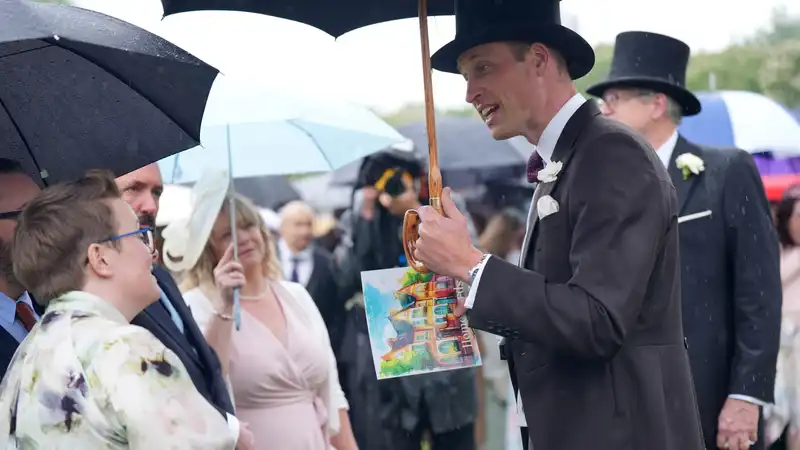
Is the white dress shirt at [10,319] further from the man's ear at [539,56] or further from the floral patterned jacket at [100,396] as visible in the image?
the man's ear at [539,56]

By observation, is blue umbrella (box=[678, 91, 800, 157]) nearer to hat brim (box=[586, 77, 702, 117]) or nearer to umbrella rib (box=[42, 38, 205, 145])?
hat brim (box=[586, 77, 702, 117])

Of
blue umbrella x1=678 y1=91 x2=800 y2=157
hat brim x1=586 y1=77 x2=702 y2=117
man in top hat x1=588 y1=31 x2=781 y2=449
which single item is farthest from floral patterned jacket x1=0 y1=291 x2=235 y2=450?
blue umbrella x1=678 y1=91 x2=800 y2=157

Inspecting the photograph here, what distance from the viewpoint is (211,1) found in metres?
3.86

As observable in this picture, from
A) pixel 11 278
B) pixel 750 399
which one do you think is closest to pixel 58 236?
pixel 11 278

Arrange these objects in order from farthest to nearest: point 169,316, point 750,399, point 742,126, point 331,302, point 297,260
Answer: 1. point 297,260
2. point 742,126
3. point 331,302
4. point 750,399
5. point 169,316

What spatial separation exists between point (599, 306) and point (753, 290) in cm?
206

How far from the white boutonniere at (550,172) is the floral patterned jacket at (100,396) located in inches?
47.0

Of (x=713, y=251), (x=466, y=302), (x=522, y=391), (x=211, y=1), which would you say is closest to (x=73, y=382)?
(x=466, y=302)

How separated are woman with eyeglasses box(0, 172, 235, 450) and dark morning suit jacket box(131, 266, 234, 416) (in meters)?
1.06

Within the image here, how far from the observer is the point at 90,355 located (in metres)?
2.81

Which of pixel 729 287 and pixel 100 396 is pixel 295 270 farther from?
pixel 100 396

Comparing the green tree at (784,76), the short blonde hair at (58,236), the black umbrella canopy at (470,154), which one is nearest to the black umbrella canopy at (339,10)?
the short blonde hair at (58,236)

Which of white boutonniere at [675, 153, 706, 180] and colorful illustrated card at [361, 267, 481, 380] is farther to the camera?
white boutonniere at [675, 153, 706, 180]

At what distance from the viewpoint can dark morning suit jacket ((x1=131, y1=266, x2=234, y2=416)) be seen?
13.8 feet
